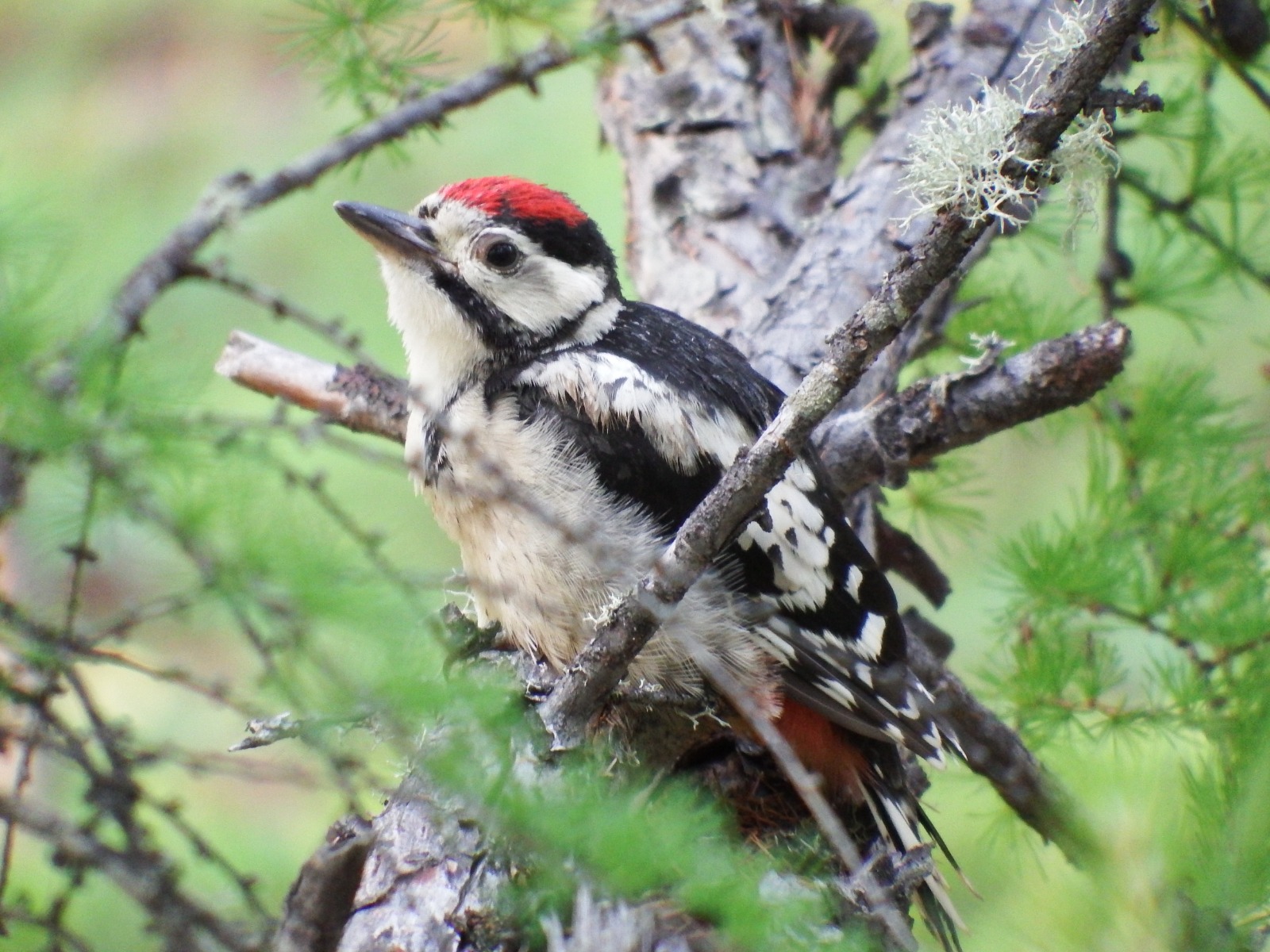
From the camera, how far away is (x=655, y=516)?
5.94 feet

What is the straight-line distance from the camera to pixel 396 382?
4.37ft

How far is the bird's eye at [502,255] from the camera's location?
2.09 m

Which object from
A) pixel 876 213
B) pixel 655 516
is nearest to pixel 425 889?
pixel 655 516

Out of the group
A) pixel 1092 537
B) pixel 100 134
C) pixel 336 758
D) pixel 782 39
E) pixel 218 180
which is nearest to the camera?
pixel 336 758

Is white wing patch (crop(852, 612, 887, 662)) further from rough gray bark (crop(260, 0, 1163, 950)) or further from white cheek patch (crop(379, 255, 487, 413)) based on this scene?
white cheek patch (crop(379, 255, 487, 413))

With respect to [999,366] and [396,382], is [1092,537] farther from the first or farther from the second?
[396,382]

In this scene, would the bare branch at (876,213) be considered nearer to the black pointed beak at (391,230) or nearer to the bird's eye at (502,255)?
the bird's eye at (502,255)

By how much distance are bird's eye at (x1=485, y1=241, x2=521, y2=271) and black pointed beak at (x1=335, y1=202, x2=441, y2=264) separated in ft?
0.31

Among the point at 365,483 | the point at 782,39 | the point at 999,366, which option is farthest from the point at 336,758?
the point at 365,483

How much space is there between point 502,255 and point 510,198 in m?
0.11

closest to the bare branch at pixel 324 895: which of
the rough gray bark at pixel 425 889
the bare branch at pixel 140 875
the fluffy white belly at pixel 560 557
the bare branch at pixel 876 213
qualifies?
the rough gray bark at pixel 425 889

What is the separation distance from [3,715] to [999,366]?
1415 mm

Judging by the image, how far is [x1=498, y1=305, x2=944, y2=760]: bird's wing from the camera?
181cm

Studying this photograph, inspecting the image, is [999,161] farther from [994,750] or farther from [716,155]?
[716,155]
